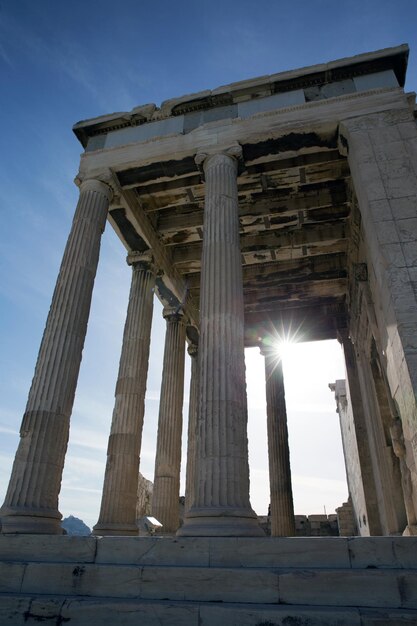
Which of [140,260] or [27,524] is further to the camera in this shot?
[140,260]

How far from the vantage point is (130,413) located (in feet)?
52.4

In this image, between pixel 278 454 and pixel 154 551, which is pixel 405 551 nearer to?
pixel 154 551

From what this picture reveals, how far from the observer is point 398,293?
1013 cm

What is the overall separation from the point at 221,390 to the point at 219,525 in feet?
9.70

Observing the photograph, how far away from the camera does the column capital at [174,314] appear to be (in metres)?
22.0

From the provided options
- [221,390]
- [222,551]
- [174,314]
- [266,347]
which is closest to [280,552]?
[222,551]

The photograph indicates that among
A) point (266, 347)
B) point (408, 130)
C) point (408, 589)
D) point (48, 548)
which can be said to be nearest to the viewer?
point (408, 589)

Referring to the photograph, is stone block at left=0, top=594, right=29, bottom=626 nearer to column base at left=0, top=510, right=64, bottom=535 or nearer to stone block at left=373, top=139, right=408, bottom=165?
column base at left=0, top=510, right=64, bottom=535

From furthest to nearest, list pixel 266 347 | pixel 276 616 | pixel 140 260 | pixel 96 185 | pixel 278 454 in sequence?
pixel 266 347 < pixel 278 454 < pixel 140 260 < pixel 96 185 < pixel 276 616

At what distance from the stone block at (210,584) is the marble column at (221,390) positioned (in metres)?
1.32

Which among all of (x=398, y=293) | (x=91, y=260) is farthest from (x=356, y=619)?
(x=91, y=260)

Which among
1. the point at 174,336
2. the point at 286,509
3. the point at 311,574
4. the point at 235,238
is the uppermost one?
the point at 174,336

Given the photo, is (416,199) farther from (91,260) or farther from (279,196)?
(91,260)

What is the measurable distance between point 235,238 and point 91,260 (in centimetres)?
506
